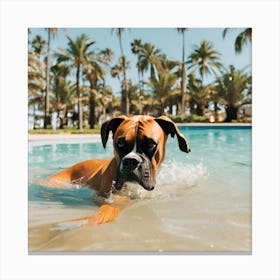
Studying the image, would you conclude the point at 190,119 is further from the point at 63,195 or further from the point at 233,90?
the point at 63,195

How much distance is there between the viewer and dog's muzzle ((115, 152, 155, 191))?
232 cm

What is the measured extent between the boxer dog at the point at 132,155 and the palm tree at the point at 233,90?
1.21 meters

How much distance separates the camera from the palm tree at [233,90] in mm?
3374

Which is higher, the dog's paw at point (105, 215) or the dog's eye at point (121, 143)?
the dog's eye at point (121, 143)

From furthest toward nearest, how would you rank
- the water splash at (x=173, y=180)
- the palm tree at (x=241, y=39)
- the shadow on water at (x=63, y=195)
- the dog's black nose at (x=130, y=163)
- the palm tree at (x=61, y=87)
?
the palm tree at (x=61, y=87), the palm tree at (x=241, y=39), the shadow on water at (x=63, y=195), the water splash at (x=173, y=180), the dog's black nose at (x=130, y=163)

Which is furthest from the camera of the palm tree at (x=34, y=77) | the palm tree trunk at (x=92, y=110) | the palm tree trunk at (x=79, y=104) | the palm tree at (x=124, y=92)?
the palm tree trunk at (x=92, y=110)

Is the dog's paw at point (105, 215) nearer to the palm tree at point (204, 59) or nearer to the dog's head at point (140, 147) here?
the dog's head at point (140, 147)

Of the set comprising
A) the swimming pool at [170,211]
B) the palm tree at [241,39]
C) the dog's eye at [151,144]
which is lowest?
the swimming pool at [170,211]

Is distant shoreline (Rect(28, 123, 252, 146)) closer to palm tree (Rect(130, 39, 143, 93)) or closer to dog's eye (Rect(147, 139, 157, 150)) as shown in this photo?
palm tree (Rect(130, 39, 143, 93))

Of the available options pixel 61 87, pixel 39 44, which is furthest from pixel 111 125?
pixel 61 87

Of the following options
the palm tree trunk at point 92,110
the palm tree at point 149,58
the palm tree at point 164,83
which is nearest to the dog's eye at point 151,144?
the palm tree at point 149,58

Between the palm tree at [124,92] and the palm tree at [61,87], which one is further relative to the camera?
the palm tree at [61,87]

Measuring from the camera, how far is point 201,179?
358 cm

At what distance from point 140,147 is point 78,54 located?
194cm
